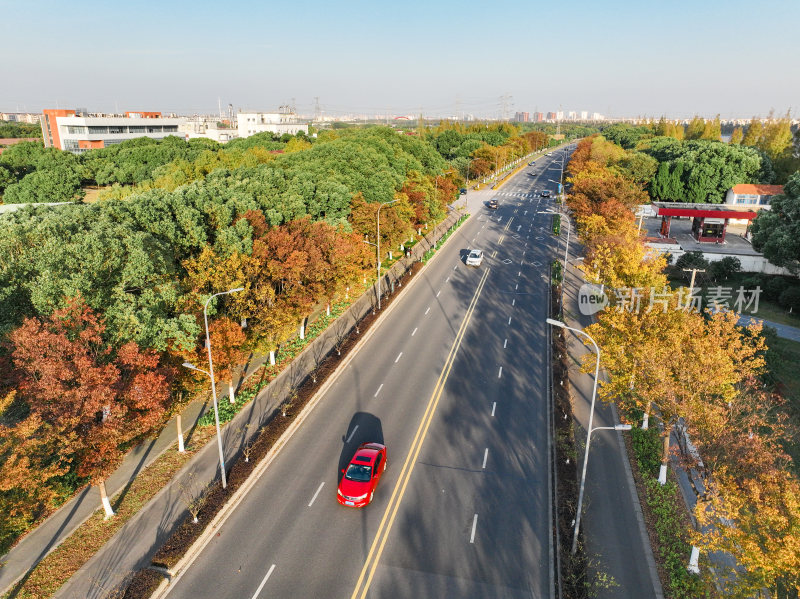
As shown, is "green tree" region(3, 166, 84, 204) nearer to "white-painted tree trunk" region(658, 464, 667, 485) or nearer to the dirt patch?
the dirt patch

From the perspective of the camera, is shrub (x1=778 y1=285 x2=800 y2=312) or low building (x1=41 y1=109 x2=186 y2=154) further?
low building (x1=41 y1=109 x2=186 y2=154)

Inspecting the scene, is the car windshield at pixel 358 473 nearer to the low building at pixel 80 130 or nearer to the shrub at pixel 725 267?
the shrub at pixel 725 267

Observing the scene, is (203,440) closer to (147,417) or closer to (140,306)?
(147,417)

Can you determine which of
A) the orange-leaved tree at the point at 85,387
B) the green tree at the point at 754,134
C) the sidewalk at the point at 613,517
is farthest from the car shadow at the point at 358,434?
the green tree at the point at 754,134

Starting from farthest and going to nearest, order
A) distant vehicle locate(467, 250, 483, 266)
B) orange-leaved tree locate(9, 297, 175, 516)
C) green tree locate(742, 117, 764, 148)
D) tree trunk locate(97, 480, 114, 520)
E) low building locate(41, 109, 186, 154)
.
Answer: low building locate(41, 109, 186, 154) < green tree locate(742, 117, 764, 148) < distant vehicle locate(467, 250, 483, 266) < tree trunk locate(97, 480, 114, 520) < orange-leaved tree locate(9, 297, 175, 516)

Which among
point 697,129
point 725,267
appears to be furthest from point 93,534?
point 697,129

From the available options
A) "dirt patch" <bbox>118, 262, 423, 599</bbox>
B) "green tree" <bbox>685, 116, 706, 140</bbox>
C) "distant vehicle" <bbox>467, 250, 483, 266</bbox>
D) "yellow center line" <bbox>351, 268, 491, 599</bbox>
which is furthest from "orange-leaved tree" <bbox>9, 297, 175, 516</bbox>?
"green tree" <bbox>685, 116, 706, 140</bbox>

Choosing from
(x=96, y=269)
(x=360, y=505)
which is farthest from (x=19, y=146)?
(x=360, y=505)
